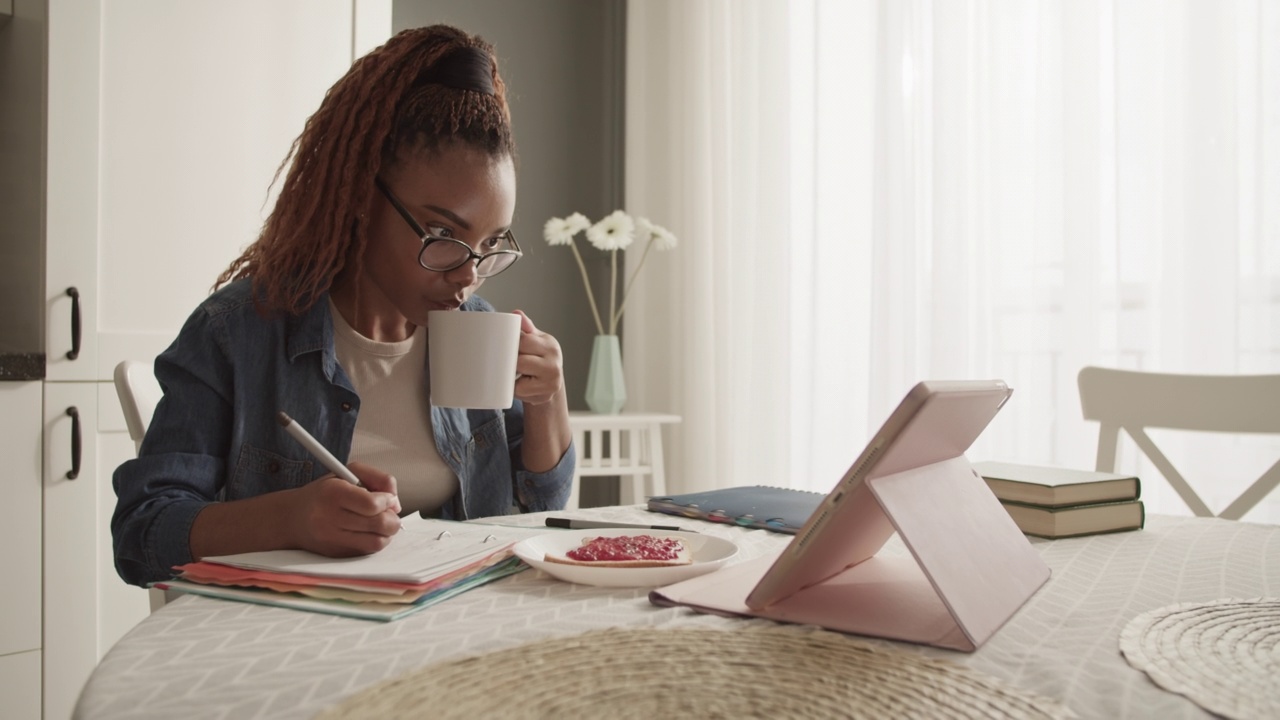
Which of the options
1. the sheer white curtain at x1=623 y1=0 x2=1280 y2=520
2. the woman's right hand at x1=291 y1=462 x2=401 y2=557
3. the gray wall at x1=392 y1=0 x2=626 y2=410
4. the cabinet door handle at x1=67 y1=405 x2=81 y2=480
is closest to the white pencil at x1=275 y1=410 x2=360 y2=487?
the woman's right hand at x1=291 y1=462 x2=401 y2=557

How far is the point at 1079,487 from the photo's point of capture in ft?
2.98

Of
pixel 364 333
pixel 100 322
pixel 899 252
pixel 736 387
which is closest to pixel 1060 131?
pixel 899 252

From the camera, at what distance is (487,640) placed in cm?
54

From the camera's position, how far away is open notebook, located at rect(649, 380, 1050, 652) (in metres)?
0.53

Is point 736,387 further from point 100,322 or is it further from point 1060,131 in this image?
point 100,322

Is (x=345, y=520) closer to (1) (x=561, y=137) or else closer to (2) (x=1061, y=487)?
(2) (x=1061, y=487)

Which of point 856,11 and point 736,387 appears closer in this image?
point 856,11

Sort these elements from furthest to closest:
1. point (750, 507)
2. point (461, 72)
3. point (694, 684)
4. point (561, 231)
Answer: point (561, 231) → point (461, 72) → point (750, 507) → point (694, 684)

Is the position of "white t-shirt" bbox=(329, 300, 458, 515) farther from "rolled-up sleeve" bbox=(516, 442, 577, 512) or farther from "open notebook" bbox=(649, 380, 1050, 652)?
"open notebook" bbox=(649, 380, 1050, 652)

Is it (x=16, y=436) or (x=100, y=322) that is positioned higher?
(x=100, y=322)

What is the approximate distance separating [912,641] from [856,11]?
2.25 metres

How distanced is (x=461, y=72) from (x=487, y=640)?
0.79 metres

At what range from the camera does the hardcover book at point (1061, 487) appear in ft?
2.96

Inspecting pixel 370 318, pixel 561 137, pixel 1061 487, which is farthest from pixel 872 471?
pixel 561 137
